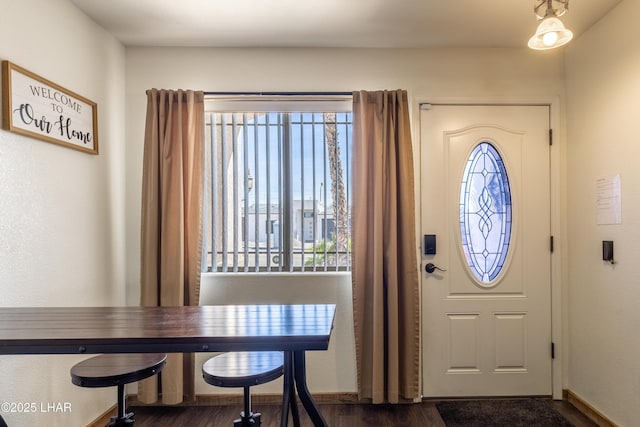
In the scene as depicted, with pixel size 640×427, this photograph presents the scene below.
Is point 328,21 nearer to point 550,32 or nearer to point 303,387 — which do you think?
point 550,32

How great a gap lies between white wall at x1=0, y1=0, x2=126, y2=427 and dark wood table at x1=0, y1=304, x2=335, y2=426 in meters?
0.39

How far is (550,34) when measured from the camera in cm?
173

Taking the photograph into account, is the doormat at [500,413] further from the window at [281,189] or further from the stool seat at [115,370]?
the stool seat at [115,370]

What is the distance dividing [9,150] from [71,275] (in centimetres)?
78

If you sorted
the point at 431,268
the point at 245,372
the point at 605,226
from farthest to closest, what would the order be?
1. the point at 431,268
2. the point at 605,226
3. the point at 245,372

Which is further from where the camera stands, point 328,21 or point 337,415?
point 337,415

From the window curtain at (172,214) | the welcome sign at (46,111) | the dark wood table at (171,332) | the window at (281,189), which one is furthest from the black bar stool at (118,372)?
the welcome sign at (46,111)

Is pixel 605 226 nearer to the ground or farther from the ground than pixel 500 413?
farther from the ground

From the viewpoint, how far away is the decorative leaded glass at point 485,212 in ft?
8.91

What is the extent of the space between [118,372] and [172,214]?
3.91ft

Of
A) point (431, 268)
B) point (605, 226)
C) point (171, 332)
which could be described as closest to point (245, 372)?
point (171, 332)

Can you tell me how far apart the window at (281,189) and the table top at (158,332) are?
1.21m

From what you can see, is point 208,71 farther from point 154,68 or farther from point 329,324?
point 329,324

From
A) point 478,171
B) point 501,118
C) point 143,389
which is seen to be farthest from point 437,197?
point 143,389
